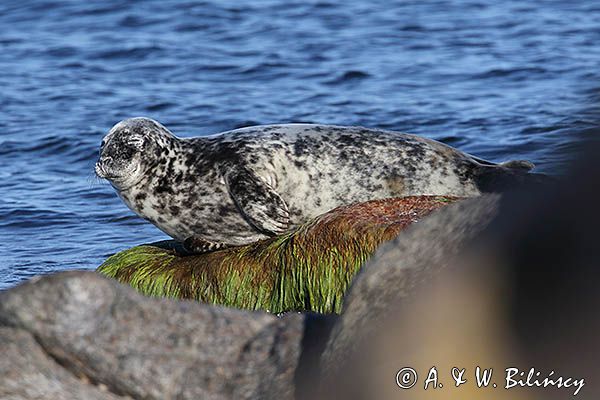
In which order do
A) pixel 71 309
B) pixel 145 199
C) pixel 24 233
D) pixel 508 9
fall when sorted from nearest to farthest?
pixel 71 309 < pixel 145 199 < pixel 24 233 < pixel 508 9

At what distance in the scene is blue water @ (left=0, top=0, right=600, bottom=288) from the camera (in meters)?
10.3

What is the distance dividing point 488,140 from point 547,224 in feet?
26.3

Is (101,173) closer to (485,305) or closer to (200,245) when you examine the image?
(200,245)

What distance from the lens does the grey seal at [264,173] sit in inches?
278

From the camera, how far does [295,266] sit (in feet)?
20.8

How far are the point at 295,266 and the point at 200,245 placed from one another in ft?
2.31

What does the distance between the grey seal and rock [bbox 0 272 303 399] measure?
3105 mm

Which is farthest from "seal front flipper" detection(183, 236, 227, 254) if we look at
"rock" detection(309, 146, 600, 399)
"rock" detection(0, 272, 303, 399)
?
"rock" detection(309, 146, 600, 399)

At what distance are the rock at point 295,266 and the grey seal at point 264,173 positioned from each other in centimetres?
39

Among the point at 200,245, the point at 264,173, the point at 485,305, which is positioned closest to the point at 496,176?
the point at 264,173

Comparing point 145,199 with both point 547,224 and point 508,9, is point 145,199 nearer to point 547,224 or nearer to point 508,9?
point 547,224

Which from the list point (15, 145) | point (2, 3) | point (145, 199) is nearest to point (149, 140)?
point (145, 199)

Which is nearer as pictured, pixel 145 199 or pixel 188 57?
pixel 145 199

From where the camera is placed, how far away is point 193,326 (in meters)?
3.88
